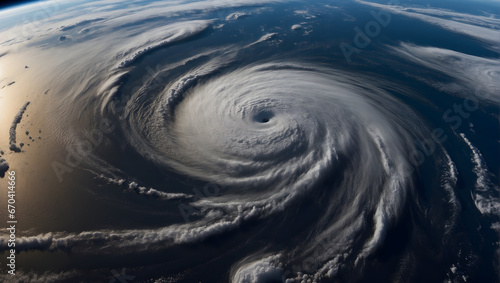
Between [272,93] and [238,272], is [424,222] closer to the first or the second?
[238,272]

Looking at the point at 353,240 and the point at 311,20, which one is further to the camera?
the point at 311,20

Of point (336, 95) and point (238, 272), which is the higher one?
point (336, 95)

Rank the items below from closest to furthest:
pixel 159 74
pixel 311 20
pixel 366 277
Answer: pixel 366 277, pixel 159 74, pixel 311 20

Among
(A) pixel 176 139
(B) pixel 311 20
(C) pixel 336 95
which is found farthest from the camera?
(B) pixel 311 20

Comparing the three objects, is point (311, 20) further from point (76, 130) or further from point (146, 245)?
point (146, 245)

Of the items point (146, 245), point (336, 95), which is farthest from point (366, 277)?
point (336, 95)

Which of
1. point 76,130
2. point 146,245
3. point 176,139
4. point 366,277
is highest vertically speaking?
point 76,130

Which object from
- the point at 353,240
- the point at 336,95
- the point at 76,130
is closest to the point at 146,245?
the point at 353,240
